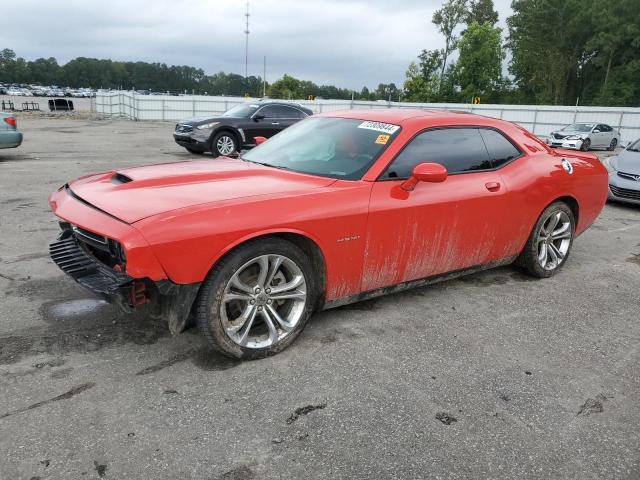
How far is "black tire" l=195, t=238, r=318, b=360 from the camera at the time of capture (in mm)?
2801

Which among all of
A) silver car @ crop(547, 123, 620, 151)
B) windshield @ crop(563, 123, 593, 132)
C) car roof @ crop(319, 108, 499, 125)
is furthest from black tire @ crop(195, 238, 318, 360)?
windshield @ crop(563, 123, 593, 132)

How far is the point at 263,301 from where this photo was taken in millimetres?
3057

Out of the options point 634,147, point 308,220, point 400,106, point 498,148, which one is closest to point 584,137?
point 400,106

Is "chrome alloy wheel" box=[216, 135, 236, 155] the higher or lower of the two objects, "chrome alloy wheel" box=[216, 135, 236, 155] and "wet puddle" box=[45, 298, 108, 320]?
the higher

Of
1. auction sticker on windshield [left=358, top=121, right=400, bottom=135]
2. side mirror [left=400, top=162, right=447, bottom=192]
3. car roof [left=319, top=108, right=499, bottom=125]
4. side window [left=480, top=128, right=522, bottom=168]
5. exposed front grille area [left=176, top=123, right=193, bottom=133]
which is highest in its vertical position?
car roof [left=319, top=108, right=499, bottom=125]

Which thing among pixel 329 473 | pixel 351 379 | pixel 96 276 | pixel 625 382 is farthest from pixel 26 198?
pixel 625 382

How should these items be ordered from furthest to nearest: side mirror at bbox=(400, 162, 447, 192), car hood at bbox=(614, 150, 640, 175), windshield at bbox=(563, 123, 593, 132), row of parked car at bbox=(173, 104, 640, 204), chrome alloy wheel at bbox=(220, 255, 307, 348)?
windshield at bbox=(563, 123, 593, 132), row of parked car at bbox=(173, 104, 640, 204), car hood at bbox=(614, 150, 640, 175), side mirror at bbox=(400, 162, 447, 192), chrome alloy wheel at bbox=(220, 255, 307, 348)

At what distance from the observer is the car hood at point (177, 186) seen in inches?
112

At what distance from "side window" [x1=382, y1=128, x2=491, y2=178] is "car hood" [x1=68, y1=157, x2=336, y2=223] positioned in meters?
0.59

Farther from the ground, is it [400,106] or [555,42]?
[555,42]

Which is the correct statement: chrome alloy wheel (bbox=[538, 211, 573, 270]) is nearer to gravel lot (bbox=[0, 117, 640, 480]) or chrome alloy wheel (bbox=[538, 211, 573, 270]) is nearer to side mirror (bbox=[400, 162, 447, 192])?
gravel lot (bbox=[0, 117, 640, 480])

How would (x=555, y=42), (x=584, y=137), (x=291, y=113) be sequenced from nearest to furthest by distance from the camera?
(x=291, y=113) < (x=584, y=137) < (x=555, y=42)

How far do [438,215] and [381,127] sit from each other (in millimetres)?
781

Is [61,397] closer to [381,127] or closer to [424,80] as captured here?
[381,127]
